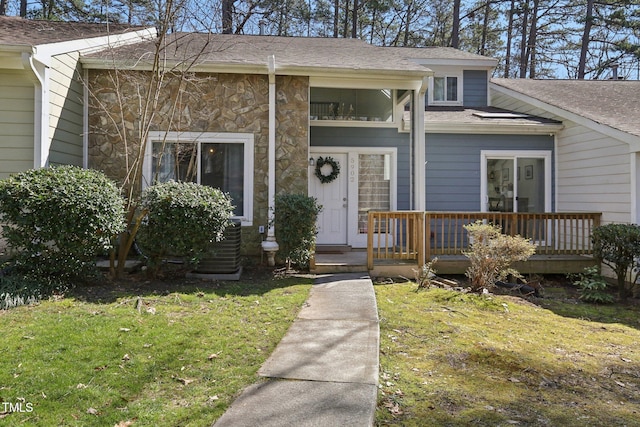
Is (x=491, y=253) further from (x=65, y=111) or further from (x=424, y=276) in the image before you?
(x=65, y=111)

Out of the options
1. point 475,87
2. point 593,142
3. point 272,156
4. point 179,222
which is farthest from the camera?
point 475,87

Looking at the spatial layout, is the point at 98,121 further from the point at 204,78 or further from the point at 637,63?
the point at 637,63

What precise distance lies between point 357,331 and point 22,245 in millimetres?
3887

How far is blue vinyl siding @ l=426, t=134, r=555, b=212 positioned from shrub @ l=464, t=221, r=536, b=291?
318 cm

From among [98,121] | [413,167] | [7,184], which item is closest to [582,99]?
[413,167]

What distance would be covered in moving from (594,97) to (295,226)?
27.4 feet

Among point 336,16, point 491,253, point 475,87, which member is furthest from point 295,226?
point 336,16

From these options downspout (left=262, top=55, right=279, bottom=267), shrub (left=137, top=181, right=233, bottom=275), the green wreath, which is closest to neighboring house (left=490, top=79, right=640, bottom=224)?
→ the green wreath

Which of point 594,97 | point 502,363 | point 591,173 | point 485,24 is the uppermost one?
point 485,24

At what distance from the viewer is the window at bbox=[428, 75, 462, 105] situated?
36.5 ft

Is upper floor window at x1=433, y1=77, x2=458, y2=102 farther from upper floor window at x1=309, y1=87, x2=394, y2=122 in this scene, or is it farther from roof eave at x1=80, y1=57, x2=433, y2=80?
roof eave at x1=80, y1=57, x2=433, y2=80

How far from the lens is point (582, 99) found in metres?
9.67

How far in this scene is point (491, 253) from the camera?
19.1 ft

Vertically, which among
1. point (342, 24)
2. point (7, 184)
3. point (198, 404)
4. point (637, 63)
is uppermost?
point (342, 24)
